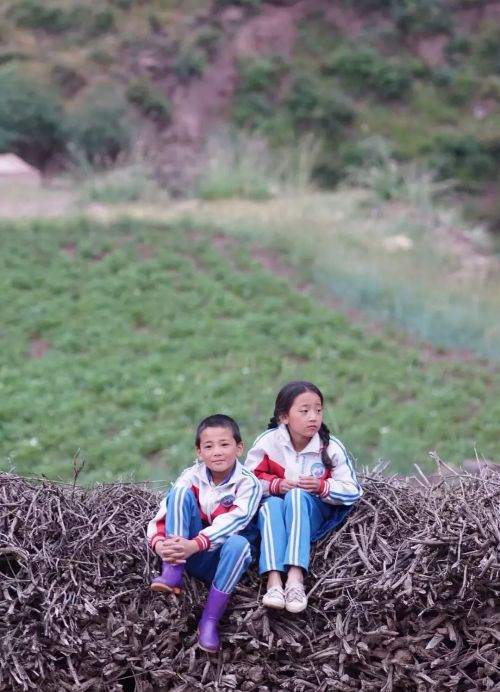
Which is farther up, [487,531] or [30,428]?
[487,531]

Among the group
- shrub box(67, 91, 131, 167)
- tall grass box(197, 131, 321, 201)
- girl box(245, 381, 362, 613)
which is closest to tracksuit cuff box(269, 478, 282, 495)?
girl box(245, 381, 362, 613)

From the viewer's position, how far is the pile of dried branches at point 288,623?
3.08 m

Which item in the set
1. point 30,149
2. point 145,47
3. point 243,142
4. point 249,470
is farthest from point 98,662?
point 145,47

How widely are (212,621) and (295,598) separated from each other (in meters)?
0.27

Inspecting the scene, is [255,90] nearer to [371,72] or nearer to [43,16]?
[371,72]

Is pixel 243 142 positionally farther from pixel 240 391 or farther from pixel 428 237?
pixel 240 391

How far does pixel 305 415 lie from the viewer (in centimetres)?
346

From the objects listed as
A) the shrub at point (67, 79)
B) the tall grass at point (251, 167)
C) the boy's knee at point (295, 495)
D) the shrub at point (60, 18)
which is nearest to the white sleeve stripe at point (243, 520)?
the boy's knee at point (295, 495)

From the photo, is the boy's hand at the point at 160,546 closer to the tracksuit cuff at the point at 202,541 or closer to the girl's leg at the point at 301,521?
the tracksuit cuff at the point at 202,541

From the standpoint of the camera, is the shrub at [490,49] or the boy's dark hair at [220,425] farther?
the shrub at [490,49]

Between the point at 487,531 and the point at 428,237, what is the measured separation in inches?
446

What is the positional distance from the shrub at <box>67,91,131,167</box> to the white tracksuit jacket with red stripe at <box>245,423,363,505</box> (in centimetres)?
1441

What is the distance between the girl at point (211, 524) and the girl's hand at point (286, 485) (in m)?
0.11

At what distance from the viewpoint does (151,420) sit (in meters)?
7.91
